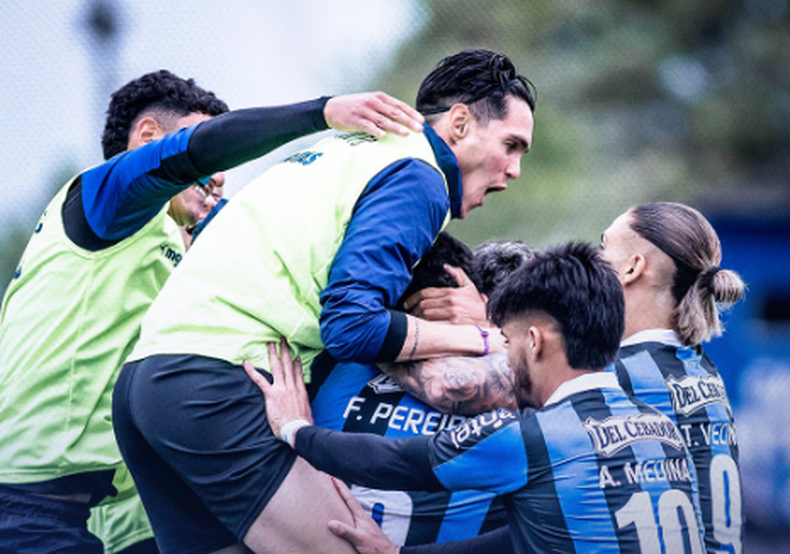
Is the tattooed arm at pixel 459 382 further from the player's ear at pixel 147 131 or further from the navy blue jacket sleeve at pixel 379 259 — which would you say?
the player's ear at pixel 147 131

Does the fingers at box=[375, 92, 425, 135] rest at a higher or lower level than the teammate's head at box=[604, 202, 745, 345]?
lower

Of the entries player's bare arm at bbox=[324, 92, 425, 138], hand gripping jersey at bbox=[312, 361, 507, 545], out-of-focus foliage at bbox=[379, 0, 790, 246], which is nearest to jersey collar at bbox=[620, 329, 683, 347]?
hand gripping jersey at bbox=[312, 361, 507, 545]

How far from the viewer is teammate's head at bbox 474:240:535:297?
2.18m

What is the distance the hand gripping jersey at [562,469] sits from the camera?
5.43ft

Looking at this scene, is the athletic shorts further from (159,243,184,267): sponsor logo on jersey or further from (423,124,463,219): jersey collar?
(423,124,463,219): jersey collar

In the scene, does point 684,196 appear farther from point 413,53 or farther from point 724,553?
point 724,553

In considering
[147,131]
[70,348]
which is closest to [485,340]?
[70,348]

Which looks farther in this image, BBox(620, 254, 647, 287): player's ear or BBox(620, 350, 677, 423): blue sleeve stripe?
BBox(620, 254, 647, 287): player's ear

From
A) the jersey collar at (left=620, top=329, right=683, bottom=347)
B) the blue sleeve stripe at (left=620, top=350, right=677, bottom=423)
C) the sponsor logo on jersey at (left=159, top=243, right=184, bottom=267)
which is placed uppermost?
the jersey collar at (left=620, top=329, right=683, bottom=347)

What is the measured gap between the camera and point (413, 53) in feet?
13.4

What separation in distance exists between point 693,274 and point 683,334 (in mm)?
149

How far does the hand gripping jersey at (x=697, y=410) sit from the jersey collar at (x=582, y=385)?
0.35 meters

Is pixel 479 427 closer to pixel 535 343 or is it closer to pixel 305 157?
pixel 535 343

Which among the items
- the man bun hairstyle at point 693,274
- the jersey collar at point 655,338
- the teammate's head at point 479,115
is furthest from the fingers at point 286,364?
the man bun hairstyle at point 693,274
